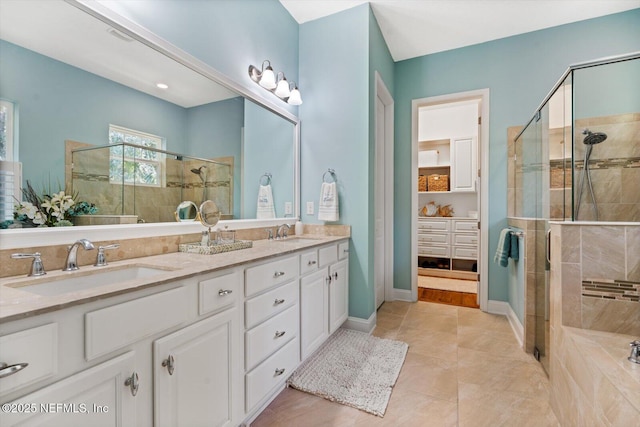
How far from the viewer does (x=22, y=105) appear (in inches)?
42.3

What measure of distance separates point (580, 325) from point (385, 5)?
111 inches

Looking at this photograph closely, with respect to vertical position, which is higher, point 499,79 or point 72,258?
point 499,79

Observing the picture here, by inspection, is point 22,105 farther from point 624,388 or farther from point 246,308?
point 624,388

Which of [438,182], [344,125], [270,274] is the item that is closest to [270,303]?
[270,274]

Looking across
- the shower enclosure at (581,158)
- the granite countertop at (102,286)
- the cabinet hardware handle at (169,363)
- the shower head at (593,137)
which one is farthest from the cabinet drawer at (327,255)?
the shower head at (593,137)

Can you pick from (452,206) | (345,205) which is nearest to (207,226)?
(345,205)

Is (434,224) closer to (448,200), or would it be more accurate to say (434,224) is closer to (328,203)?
(448,200)

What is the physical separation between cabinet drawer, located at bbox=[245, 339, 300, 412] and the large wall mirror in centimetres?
97

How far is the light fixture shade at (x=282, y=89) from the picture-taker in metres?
2.50

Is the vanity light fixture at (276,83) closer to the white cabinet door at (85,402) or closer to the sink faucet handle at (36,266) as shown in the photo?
the sink faucet handle at (36,266)

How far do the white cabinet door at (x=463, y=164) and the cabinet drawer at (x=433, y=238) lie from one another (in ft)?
2.58

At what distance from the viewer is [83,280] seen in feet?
3.67

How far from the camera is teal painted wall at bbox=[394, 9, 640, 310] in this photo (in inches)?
110

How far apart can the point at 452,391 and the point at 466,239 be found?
3139 mm
